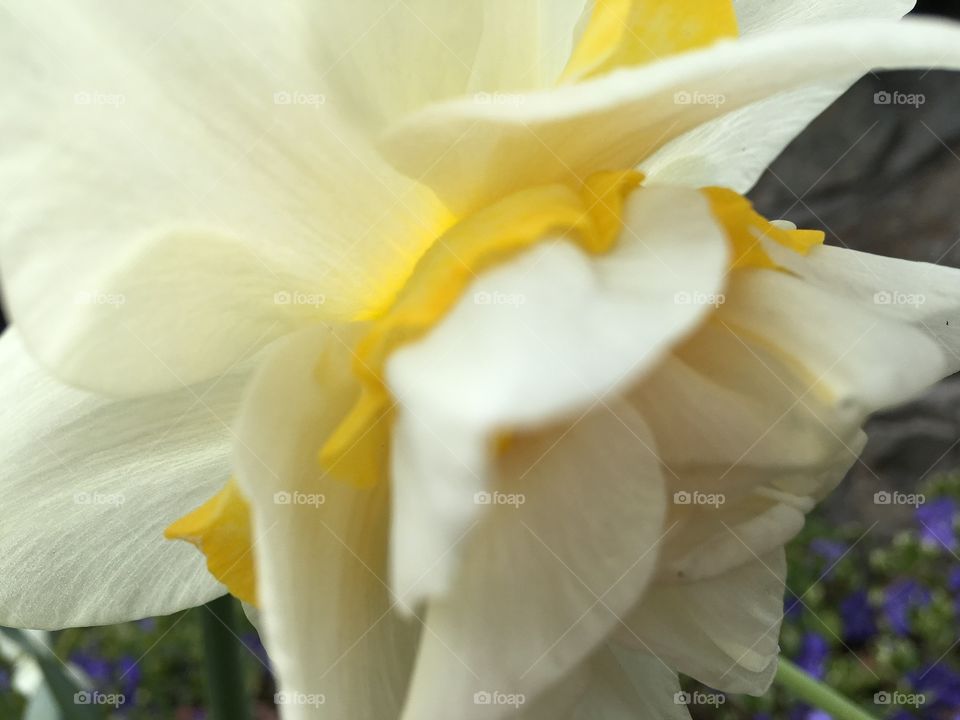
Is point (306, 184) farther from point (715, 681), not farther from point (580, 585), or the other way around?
point (715, 681)

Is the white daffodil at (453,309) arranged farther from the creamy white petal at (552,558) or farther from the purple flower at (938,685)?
the purple flower at (938,685)

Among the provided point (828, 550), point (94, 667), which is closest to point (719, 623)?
point (828, 550)

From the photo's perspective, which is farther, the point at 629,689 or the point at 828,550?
the point at 828,550

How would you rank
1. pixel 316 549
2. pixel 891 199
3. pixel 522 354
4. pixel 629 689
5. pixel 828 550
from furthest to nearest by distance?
pixel 891 199 → pixel 828 550 → pixel 629 689 → pixel 316 549 → pixel 522 354

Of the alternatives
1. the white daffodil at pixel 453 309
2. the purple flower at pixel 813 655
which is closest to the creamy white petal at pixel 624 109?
the white daffodil at pixel 453 309

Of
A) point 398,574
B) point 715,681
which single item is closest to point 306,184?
point 398,574

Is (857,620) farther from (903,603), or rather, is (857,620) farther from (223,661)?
(223,661)
